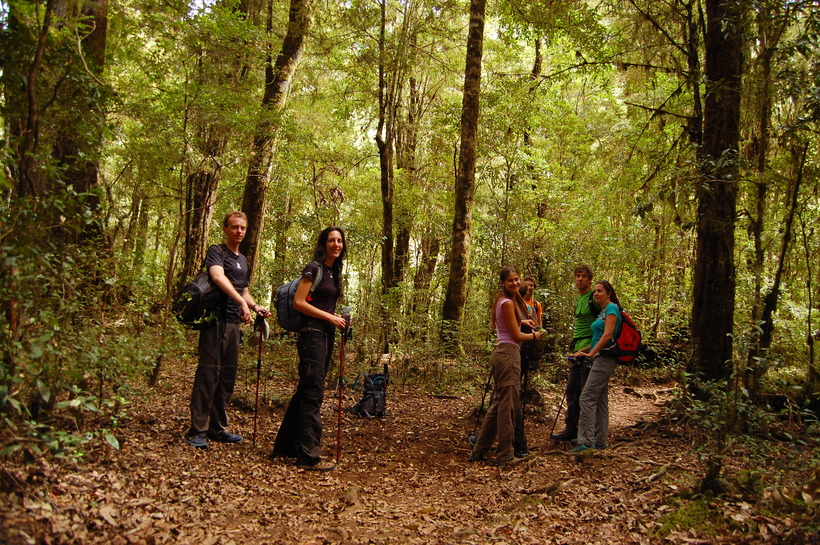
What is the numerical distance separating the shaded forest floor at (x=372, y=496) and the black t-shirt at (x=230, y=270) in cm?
127

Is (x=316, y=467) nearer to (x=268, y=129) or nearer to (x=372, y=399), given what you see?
(x=372, y=399)

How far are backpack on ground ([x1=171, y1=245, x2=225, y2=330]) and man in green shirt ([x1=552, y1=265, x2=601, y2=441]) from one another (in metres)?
4.23

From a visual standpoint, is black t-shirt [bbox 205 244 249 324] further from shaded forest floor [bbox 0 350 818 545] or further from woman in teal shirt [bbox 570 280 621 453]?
woman in teal shirt [bbox 570 280 621 453]

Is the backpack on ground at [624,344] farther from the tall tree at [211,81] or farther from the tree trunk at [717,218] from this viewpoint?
the tall tree at [211,81]

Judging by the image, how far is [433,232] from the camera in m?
16.8

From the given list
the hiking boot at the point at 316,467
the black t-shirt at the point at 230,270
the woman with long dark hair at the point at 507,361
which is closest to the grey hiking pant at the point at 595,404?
the woman with long dark hair at the point at 507,361

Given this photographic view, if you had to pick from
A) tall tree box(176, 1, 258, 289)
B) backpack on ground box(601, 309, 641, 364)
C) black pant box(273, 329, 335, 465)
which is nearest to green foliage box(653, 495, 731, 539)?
backpack on ground box(601, 309, 641, 364)

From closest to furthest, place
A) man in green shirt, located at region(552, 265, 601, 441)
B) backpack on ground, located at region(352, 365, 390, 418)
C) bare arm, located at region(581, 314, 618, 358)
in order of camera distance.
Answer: bare arm, located at region(581, 314, 618, 358)
man in green shirt, located at region(552, 265, 601, 441)
backpack on ground, located at region(352, 365, 390, 418)

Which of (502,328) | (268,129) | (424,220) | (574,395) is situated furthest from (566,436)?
(424,220)

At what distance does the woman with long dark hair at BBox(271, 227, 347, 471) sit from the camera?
16.1ft

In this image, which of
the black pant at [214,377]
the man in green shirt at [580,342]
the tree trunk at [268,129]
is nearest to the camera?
the black pant at [214,377]

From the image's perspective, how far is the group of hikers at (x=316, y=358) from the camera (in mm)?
4910

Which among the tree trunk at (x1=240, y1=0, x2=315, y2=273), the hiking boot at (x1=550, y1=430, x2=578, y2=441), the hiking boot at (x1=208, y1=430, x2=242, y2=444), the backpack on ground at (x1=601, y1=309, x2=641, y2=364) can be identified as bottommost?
the hiking boot at (x1=550, y1=430, x2=578, y2=441)

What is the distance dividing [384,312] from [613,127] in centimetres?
968
